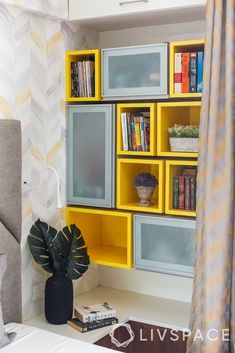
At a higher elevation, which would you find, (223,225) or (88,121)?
(88,121)

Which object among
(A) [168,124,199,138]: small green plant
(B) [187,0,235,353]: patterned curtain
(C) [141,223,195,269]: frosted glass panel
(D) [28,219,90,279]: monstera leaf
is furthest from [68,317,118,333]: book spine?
(A) [168,124,199,138]: small green plant

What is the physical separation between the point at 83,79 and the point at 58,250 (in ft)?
3.49

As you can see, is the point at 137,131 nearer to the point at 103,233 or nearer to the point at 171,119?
the point at 171,119

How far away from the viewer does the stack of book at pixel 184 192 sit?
2.72 metres

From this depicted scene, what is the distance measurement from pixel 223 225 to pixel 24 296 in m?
1.28

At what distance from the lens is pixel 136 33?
322 centimetres

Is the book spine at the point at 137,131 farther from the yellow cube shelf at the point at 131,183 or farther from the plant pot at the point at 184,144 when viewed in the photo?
the plant pot at the point at 184,144

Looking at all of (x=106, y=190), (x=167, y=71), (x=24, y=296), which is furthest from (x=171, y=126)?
(x=24, y=296)

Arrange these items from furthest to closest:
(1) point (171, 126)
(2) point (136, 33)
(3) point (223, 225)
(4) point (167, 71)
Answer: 1. (2) point (136, 33)
2. (1) point (171, 126)
3. (4) point (167, 71)
4. (3) point (223, 225)

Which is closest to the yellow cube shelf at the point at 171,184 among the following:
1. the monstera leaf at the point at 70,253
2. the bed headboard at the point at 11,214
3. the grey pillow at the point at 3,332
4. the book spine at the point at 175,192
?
the book spine at the point at 175,192

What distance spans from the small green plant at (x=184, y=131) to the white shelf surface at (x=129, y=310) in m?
1.06

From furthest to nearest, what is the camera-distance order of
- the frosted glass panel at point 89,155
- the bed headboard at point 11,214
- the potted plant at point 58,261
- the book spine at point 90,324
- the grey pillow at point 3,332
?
the frosted glass panel at point 89,155 → the potted plant at point 58,261 → the book spine at point 90,324 → the bed headboard at point 11,214 → the grey pillow at point 3,332

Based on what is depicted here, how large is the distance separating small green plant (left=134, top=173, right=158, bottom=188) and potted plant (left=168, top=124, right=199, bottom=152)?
0.23 metres

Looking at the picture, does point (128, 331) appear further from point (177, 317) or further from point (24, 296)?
point (24, 296)
